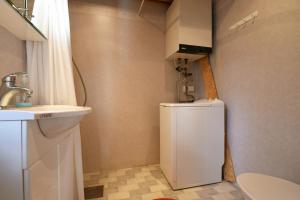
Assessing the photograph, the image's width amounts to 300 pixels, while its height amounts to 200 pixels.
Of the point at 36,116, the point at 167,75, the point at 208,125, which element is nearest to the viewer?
the point at 36,116

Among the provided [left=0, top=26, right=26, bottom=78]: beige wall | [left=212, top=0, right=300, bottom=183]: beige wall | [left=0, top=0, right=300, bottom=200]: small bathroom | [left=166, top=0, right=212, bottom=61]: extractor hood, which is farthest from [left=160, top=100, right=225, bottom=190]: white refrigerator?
[left=0, top=26, right=26, bottom=78]: beige wall

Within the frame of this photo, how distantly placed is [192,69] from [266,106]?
1195 millimetres

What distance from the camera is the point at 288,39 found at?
1.06 metres

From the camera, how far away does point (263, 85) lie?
1.23 m

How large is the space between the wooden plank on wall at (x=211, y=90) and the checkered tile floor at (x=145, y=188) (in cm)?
11

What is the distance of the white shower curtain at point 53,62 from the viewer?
3.67 feet

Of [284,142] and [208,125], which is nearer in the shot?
[284,142]

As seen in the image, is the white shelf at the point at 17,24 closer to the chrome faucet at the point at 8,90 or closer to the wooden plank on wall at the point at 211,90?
the chrome faucet at the point at 8,90

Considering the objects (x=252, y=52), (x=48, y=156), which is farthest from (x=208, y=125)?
(x=48, y=156)

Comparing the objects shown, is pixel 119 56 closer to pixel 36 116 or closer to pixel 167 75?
pixel 167 75

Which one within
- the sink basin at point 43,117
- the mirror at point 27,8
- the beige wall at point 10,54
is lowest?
the sink basin at point 43,117

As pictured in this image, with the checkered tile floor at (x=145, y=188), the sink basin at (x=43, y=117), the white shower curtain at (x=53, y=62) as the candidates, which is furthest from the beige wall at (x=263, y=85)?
the white shower curtain at (x=53, y=62)

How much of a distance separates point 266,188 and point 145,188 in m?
1.09

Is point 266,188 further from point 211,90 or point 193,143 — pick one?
point 211,90
